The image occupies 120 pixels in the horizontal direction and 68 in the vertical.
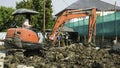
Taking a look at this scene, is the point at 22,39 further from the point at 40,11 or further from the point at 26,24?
the point at 40,11

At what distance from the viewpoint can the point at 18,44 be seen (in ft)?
53.8

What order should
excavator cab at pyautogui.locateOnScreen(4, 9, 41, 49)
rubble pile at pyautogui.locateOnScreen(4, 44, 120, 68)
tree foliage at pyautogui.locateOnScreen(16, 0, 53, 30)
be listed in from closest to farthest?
rubble pile at pyautogui.locateOnScreen(4, 44, 120, 68) → excavator cab at pyautogui.locateOnScreen(4, 9, 41, 49) → tree foliage at pyautogui.locateOnScreen(16, 0, 53, 30)

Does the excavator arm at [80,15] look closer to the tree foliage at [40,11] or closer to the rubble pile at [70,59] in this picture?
the rubble pile at [70,59]

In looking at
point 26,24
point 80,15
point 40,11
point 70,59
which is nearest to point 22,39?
point 26,24

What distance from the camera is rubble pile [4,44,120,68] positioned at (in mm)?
12894

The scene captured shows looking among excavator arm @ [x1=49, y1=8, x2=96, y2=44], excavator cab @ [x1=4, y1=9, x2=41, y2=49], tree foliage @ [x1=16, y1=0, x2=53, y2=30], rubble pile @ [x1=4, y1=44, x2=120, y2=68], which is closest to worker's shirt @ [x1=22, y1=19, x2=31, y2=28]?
excavator cab @ [x1=4, y1=9, x2=41, y2=49]

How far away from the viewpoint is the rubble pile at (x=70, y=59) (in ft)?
42.3

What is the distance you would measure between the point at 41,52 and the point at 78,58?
130 inches

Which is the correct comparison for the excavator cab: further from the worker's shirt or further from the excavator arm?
the excavator arm

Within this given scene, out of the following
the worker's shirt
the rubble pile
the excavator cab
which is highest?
the worker's shirt

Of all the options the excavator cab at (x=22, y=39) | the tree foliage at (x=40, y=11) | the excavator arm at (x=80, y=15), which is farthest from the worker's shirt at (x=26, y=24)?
the tree foliage at (x=40, y=11)

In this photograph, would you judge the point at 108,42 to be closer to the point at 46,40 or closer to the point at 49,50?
the point at 46,40

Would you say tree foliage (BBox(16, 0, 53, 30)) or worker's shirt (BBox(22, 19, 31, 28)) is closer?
worker's shirt (BBox(22, 19, 31, 28))

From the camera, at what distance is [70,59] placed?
14125 millimetres
